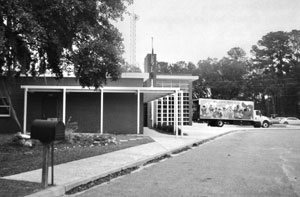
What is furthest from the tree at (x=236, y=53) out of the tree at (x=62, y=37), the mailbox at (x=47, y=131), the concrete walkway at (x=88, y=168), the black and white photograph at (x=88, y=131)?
the mailbox at (x=47, y=131)

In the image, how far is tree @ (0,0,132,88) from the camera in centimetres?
912

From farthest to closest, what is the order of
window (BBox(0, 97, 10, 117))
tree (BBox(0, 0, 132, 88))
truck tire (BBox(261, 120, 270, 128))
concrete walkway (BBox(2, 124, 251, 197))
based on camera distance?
truck tire (BBox(261, 120, 270, 128)) < window (BBox(0, 97, 10, 117)) < tree (BBox(0, 0, 132, 88)) < concrete walkway (BBox(2, 124, 251, 197))

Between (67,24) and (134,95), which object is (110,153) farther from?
(134,95)

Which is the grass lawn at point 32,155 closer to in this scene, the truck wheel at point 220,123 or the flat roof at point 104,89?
the flat roof at point 104,89

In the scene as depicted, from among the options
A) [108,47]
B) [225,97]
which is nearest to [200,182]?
[108,47]

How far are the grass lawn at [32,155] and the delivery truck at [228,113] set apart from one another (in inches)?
1071

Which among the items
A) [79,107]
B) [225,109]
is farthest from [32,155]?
[225,109]

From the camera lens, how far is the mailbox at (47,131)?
7207 millimetres

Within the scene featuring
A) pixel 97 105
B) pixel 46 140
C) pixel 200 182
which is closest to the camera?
pixel 46 140

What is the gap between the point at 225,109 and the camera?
43906mm

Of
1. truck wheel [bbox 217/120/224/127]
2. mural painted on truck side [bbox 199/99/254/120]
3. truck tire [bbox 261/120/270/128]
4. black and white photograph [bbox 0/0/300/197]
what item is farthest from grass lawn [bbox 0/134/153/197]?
truck tire [bbox 261/120/270/128]

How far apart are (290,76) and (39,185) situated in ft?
255

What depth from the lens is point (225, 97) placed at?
78.9 meters

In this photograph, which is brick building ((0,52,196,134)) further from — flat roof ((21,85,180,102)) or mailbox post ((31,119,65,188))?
mailbox post ((31,119,65,188))
